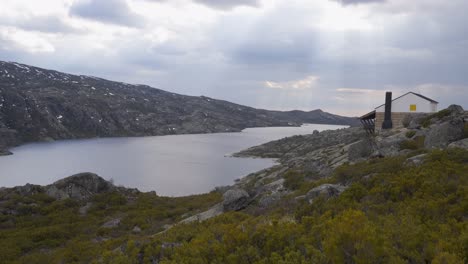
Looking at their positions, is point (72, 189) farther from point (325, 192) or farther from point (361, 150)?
point (325, 192)

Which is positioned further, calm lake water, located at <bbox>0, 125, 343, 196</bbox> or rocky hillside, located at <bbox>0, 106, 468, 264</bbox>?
calm lake water, located at <bbox>0, 125, 343, 196</bbox>

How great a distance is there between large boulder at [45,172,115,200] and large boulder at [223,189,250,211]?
14.3 meters

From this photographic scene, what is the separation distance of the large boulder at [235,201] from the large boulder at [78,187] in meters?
14.3

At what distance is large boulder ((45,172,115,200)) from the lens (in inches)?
1093

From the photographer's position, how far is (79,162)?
80625 millimetres

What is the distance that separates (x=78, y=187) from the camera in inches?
1126

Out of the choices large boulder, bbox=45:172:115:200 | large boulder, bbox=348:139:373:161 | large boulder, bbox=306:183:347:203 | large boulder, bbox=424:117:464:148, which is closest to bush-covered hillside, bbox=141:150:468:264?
large boulder, bbox=306:183:347:203

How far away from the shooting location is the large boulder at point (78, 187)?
2775cm

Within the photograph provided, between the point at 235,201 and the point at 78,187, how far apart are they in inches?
618

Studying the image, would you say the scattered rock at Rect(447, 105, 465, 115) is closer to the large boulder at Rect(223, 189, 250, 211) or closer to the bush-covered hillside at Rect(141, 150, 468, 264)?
Result: the bush-covered hillside at Rect(141, 150, 468, 264)

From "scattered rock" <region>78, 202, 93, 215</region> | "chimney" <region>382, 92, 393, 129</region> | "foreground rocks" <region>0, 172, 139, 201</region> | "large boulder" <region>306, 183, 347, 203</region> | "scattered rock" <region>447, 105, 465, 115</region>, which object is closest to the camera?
"large boulder" <region>306, 183, 347, 203</region>

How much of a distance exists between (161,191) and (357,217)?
4310 centimetres

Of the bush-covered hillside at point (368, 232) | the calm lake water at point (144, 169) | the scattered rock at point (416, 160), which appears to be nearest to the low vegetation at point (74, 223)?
the bush-covered hillside at point (368, 232)

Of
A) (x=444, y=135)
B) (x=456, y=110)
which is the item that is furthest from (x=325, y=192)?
(x=456, y=110)
